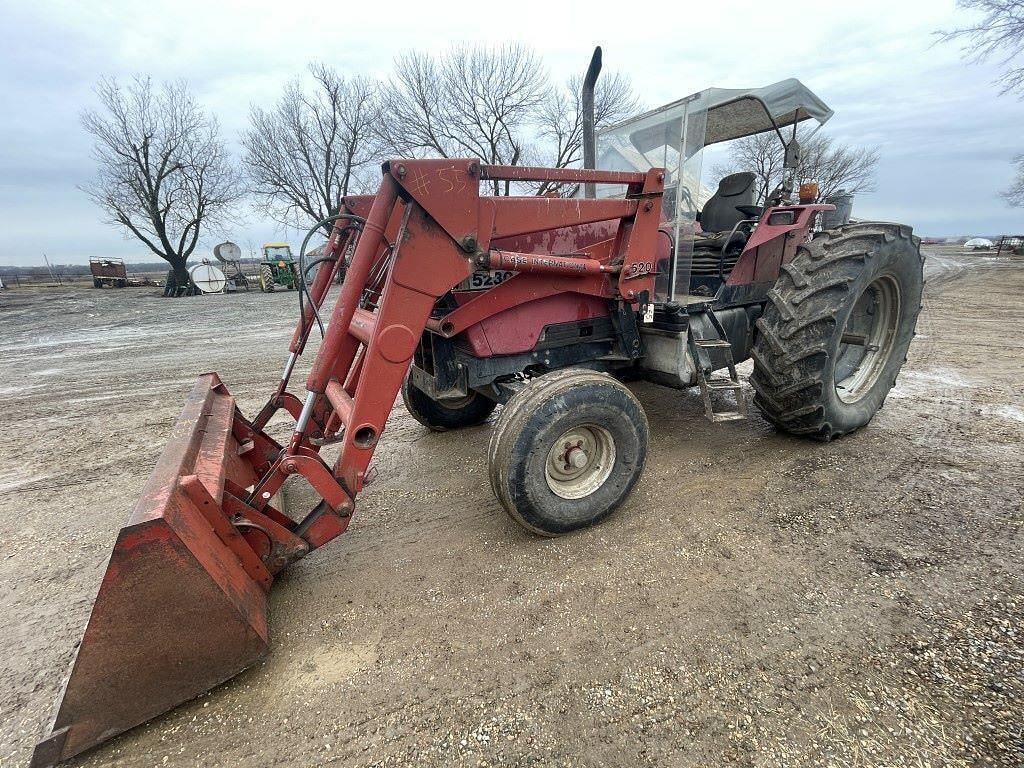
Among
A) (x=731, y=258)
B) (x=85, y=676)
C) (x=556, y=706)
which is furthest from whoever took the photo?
(x=731, y=258)

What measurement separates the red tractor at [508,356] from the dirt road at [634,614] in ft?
0.91

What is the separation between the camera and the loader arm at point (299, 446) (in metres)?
1.66

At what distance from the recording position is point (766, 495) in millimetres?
3023

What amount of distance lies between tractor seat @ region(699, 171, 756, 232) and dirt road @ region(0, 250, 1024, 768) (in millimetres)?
1922

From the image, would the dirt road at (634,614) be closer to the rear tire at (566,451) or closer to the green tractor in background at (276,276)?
the rear tire at (566,451)

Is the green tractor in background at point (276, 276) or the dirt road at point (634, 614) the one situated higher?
the green tractor in background at point (276, 276)

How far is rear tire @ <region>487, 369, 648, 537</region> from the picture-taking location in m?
2.42

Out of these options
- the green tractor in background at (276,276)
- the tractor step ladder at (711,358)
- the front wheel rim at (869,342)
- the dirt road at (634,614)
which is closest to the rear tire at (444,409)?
the dirt road at (634,614)

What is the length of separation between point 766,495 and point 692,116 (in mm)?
2567

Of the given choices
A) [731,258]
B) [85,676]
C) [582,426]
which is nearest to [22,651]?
[85,676]

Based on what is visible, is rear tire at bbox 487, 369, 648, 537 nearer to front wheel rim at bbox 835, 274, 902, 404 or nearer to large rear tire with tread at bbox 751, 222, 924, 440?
large rear tire with tread at bbox 751, 222, 924, 440

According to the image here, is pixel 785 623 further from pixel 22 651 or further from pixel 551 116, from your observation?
pixel 551 116

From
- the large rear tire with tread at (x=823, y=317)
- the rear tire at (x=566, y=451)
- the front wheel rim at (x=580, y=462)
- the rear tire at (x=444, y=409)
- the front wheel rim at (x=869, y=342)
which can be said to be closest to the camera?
the rear tire at (x=566, y=451)

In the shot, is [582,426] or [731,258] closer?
[582,426]
